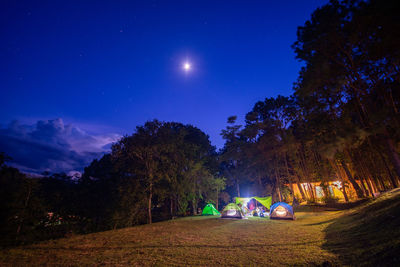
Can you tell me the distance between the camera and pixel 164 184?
61.5 feet

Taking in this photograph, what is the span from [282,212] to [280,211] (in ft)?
0.56

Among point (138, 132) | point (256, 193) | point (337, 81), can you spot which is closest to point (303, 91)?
point (337, 81)

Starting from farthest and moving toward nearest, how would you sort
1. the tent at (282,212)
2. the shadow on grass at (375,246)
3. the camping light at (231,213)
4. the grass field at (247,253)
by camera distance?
the camping light at (231,213)
the tent at (282,212)
the grass field at (247,253)
the shadow on grass at (375,246)

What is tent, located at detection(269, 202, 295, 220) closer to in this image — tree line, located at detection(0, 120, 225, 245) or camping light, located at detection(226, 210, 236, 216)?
camping light, located at detection(226, 210, 236, 216)

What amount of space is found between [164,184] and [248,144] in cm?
1272

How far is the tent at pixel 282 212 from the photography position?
42.5 feet

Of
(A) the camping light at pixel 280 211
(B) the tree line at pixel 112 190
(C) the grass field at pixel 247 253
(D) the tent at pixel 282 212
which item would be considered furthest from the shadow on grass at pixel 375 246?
(B) the tree line at pixel 112 190

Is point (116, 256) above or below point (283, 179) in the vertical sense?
below

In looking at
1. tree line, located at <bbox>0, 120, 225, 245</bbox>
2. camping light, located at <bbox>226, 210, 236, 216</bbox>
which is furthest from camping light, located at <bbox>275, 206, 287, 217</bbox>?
tree line, located at <bbox>0, 120, 225, 245</bbox>

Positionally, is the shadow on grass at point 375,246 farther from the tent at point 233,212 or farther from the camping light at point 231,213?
the camping light at point 231,213

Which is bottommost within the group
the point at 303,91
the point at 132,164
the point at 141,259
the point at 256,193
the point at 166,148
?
the point at 141,259

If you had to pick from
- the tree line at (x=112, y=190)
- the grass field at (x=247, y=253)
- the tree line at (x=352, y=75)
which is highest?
the tree line at (x=352, y=75)

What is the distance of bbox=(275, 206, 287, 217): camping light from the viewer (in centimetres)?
1326

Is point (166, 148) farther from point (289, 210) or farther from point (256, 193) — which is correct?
point (256, 193)
